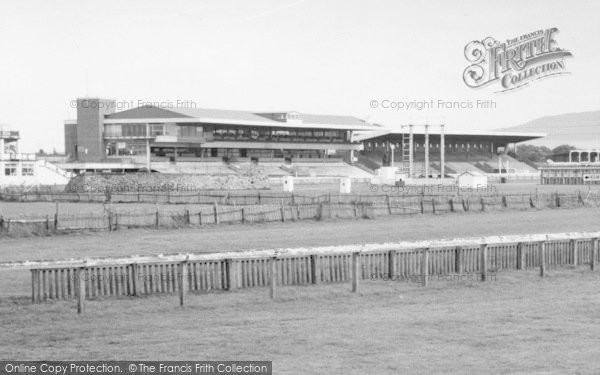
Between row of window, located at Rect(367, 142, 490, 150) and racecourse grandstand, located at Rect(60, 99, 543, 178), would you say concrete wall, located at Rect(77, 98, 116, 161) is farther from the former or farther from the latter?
row of window, located at Rect(367, 142, 490, 150)

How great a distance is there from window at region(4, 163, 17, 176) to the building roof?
78.2 ft

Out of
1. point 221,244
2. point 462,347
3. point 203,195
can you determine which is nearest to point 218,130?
point 203,195

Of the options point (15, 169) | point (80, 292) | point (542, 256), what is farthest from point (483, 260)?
point (15, 169)

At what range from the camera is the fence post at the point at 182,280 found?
67.4 feet

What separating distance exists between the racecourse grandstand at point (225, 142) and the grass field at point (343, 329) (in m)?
82.6

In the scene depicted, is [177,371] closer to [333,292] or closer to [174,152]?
[333,292]

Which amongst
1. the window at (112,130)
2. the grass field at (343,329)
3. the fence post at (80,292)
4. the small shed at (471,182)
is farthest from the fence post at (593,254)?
the window at (112,130)

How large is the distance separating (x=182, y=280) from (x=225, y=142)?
101 meters

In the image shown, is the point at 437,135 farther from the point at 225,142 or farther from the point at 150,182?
the point at 150,182

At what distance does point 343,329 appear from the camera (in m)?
17.9

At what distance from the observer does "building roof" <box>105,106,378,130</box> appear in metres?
117

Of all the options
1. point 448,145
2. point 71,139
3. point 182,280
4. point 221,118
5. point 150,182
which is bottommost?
point 182,280

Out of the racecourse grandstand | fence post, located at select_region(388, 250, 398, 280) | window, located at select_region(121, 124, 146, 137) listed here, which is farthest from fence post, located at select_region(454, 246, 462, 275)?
window, located at select_region(121, 124, 146, 137)

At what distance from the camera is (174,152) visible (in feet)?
385
